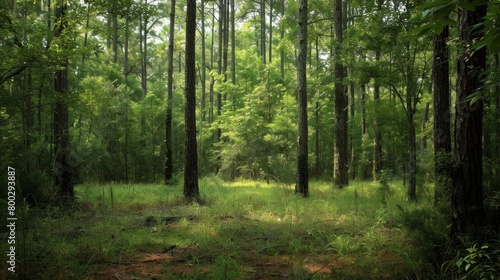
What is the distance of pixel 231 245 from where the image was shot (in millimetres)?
4746

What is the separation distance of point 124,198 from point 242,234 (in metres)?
5.29

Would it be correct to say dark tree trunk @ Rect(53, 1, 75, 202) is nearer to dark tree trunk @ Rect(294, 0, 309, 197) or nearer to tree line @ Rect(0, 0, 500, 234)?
tree line @ Rect(0, 0, 500, 234)

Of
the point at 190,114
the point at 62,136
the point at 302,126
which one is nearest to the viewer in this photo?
the point at 62,136

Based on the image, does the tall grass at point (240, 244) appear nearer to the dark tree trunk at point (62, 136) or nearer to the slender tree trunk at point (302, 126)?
the dark tree trunk at point (62, 136)

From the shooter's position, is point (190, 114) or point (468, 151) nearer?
point (468, 151)

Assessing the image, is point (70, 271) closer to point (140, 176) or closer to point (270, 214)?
point (270, 214)

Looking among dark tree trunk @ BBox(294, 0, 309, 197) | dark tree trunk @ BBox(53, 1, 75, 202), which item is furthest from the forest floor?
dark tree trunk @ BBox(294, 0, 309, 197)

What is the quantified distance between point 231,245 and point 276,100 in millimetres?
13924

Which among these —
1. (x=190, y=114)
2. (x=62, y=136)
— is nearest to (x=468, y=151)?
(x=190, y=114)

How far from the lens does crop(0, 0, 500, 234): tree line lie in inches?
151

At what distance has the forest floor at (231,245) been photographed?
12.0 ft

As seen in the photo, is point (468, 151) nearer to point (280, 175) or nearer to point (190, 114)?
point (190, 114)

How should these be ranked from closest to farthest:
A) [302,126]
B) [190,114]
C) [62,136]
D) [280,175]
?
[62,136] → [190,114] → [302,126] → [280,175]

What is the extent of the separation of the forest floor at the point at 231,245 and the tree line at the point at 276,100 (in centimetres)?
88
